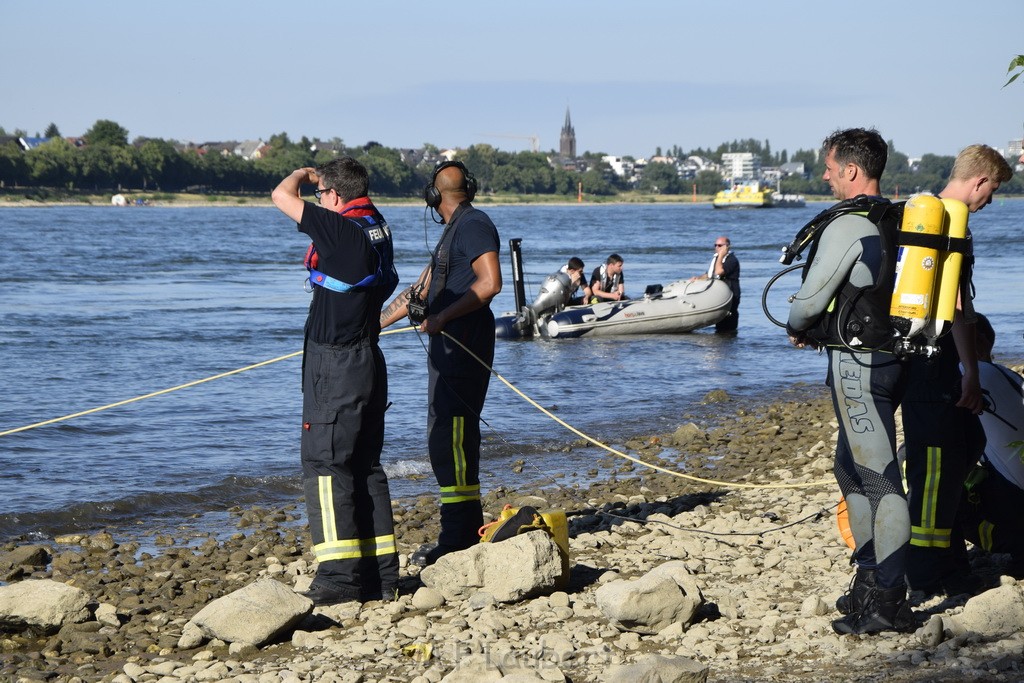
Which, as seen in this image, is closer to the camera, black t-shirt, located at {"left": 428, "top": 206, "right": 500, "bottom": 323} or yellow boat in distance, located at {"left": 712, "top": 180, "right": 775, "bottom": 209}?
black t-shirt, located at {"left": 428, "top": 206, "right": 500, "bottom": 323}

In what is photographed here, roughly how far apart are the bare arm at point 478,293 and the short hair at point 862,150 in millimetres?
1684

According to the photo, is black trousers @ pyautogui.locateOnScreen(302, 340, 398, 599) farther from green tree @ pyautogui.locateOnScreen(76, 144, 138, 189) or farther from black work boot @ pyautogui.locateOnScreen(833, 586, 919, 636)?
green tree @ pyautogui.locateOnScreen(76, 144, 138, 189)

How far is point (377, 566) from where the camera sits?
547 cm

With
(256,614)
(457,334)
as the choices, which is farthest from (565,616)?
(457,334)

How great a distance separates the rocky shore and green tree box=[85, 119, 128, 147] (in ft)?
490

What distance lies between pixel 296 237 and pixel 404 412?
159 feet

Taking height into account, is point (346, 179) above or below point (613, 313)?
above

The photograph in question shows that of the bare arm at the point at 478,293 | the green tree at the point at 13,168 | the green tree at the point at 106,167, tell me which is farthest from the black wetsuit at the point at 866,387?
the green tree at the point at 106,167

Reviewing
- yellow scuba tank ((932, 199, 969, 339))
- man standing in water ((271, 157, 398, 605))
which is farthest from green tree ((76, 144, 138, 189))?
yellow scuba tank ((932, 199, 969, 339))

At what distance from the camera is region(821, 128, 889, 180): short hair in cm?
440

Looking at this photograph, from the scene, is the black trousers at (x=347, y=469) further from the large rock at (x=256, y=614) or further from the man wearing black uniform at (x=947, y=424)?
the man wearing black uniform at (x=947, y=424)

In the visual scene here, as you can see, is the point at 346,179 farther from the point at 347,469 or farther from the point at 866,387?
the point at 866,387

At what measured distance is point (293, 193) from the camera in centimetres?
509

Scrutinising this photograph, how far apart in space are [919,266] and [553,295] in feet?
48.2
